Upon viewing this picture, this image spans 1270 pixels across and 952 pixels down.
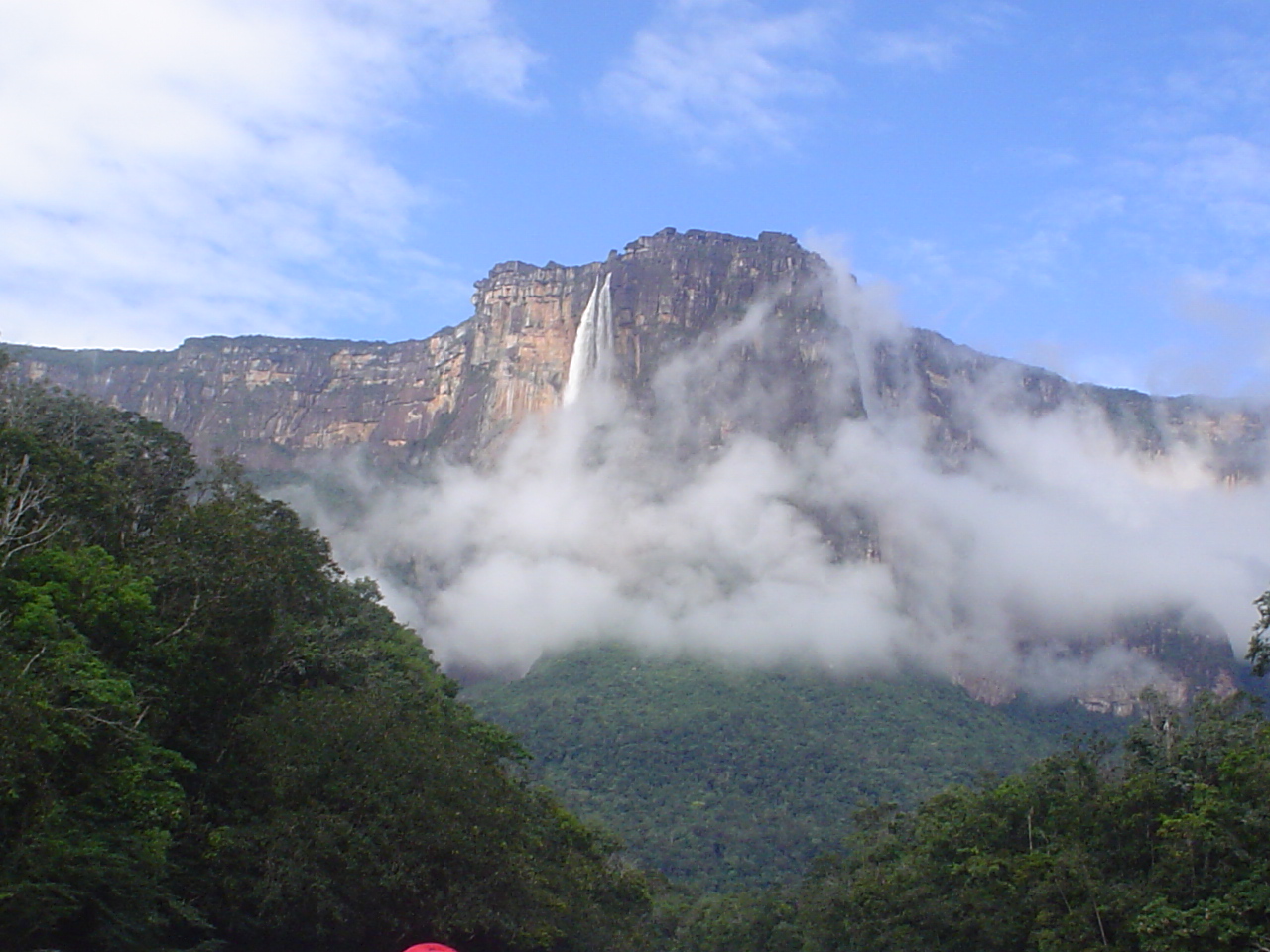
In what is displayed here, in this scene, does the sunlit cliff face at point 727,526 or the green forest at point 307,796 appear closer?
the green forest at point 307,796

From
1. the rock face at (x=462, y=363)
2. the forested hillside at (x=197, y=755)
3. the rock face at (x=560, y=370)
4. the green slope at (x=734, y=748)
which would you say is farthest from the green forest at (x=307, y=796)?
the rock face at (x=462, y=363)

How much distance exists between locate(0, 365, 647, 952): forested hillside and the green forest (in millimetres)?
65

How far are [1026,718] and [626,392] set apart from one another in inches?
2268

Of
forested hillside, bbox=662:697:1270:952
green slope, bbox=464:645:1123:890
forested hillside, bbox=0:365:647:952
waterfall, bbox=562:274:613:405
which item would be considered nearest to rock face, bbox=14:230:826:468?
waterfall, bbox=562:274:613:405

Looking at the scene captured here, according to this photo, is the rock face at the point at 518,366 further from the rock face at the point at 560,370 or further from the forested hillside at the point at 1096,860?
the forested hillside at the point at 1096,860

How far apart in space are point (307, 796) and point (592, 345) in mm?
122041

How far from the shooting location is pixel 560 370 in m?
144

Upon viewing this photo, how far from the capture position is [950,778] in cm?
8831

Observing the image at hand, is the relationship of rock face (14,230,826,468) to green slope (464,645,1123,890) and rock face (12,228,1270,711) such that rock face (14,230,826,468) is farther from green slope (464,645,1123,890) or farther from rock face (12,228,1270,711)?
green slope (464,645,1123,890)

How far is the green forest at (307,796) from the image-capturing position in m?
19.9

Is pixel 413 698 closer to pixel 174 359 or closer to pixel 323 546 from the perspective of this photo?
pixel 323 546

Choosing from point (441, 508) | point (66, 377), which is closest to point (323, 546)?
point (441, 508)

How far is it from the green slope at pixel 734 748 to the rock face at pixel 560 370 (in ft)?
118

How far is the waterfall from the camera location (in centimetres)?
14438
